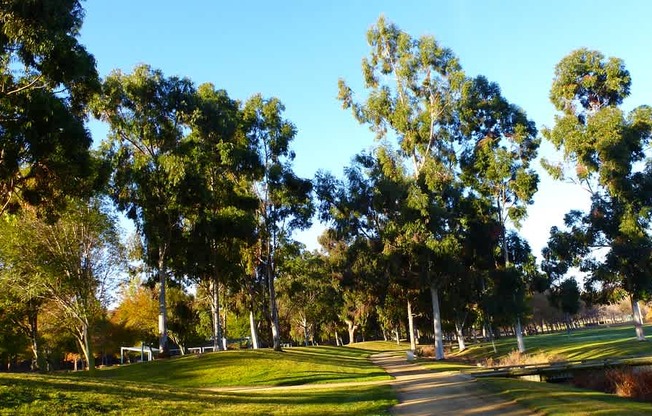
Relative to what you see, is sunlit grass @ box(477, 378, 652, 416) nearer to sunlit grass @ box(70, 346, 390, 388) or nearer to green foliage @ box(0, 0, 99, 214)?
sunlit grass @ box(70, 346, 390, 388)

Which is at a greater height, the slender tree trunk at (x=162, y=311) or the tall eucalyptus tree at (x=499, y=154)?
the tall eucalyptus tree at (x=499, y=154)

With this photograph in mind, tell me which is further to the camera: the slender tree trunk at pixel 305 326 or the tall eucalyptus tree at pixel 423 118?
the slender tree trunk at pixel 305 326

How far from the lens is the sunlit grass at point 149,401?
12477mm

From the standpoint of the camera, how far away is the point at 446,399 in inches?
648

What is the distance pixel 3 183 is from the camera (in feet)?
64.1

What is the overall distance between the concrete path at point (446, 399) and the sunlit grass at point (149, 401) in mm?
796

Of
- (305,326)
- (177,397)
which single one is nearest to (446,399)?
(177,397)

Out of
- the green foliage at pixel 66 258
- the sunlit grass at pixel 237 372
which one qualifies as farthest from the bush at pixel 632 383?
the green foliage at pixel 66 258

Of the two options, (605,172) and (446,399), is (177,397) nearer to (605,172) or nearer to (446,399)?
(446,399)

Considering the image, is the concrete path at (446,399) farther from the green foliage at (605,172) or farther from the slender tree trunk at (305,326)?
the slender tree trunk at (305,326)

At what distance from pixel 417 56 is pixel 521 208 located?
573 inches

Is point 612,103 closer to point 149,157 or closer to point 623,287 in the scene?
point 623,287

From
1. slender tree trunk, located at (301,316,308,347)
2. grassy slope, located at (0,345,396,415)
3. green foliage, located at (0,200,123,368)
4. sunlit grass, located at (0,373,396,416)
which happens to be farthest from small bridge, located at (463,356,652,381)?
slender tree trunk, located at (301,316,308,347)

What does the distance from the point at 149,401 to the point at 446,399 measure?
888 centimetres
